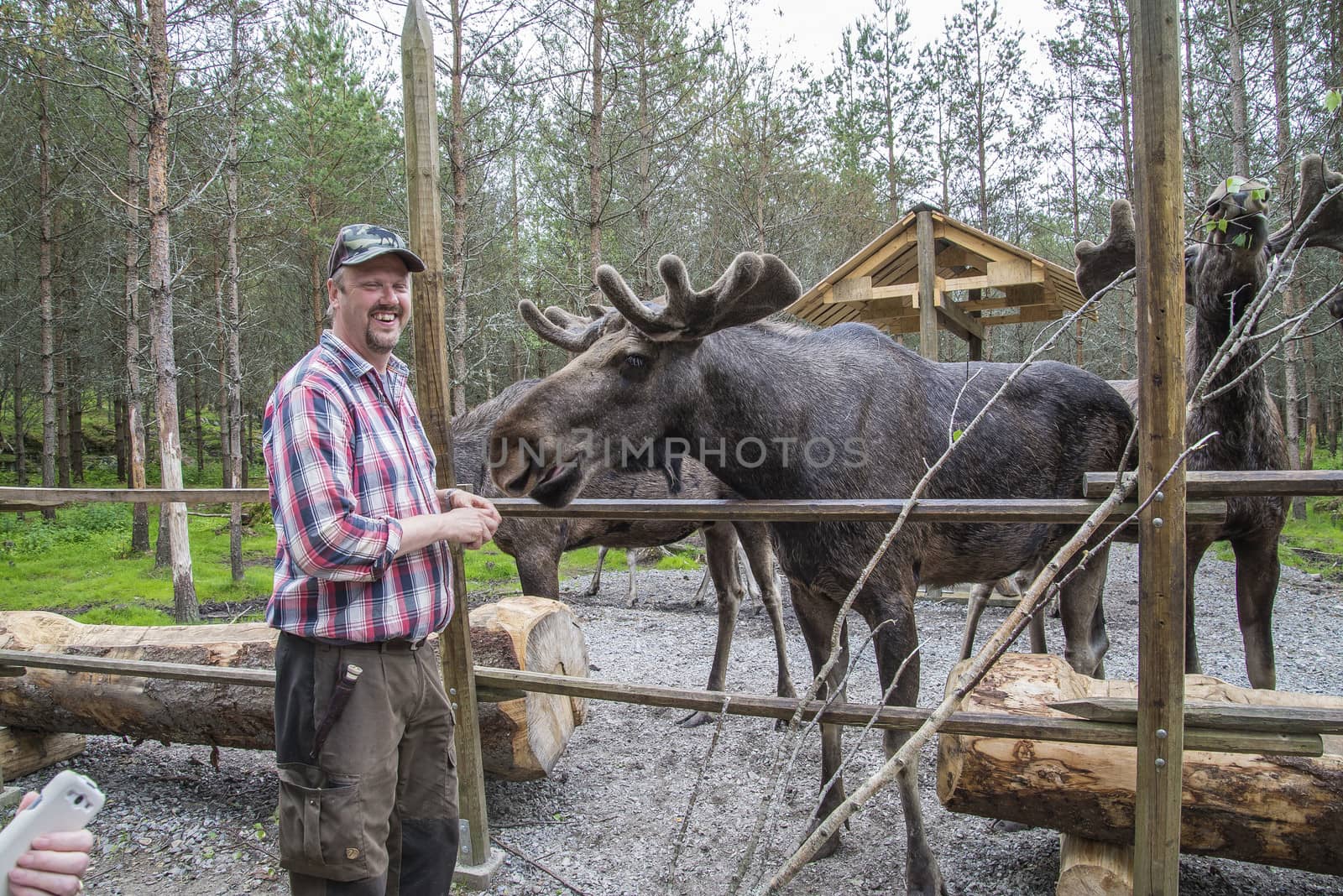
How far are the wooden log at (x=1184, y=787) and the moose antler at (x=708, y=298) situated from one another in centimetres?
171

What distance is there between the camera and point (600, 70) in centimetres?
1001

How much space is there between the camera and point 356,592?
6.89ft

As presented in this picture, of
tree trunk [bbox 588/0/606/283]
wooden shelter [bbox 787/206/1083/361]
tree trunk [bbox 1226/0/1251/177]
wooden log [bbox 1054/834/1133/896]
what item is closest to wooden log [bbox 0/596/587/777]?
wooden log [bbox 1054/834/1133/896]

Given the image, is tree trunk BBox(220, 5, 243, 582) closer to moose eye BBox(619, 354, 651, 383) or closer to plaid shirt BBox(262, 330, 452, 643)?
moose eye BBox(619, 354, 651, 383)

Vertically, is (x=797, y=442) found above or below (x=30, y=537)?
above

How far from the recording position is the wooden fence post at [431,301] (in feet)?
10.0

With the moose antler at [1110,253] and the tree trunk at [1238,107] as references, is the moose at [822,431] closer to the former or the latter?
the moose antler at [1110,253]

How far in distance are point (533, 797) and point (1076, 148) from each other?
75.5ft

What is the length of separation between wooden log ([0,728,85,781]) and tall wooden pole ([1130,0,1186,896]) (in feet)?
19.5

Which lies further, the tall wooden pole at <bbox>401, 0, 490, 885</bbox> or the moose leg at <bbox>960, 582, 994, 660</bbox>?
the moose leg at <bbox>960, 582, 994, 660</bbox>

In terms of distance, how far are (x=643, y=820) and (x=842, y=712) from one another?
1.72 metres

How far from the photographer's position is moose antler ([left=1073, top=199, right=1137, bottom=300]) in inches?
142

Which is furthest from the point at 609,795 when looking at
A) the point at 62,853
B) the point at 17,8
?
the point at 17,8

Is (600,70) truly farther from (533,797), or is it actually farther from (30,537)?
(30,537)
